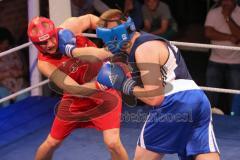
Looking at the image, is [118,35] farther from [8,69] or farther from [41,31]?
[8,69]

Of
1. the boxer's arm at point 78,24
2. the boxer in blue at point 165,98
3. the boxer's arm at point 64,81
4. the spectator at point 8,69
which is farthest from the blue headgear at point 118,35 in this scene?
the spectator at point 8,69

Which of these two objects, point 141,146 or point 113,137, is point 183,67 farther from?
point 113,137

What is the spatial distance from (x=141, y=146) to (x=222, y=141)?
47.2 inches

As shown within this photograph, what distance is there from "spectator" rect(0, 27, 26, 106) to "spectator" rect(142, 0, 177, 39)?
0.98 m

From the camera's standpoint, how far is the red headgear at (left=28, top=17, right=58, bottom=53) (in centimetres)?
328

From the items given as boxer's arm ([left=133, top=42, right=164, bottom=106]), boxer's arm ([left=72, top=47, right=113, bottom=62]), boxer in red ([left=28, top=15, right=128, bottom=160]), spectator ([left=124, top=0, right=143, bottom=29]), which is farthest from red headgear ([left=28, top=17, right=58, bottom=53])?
spectator ([left=124, top=0, right=143, bottom=29])

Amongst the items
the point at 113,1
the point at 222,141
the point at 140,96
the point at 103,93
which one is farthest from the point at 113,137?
the point at 113,1

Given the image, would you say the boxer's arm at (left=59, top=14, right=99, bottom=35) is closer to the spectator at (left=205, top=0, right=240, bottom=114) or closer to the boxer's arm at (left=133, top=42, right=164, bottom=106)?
the boxer's arm at (left=133, top=42, right=164, bottom=106)

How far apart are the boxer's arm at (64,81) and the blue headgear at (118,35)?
1.56ft

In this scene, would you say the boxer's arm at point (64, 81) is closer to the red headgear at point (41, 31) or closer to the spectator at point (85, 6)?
the red headgear at point (41, 31)

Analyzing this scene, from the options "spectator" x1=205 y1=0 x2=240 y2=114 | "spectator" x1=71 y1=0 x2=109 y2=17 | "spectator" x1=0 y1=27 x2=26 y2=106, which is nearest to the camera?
"spectator" x1=205 y1=0 x2=240 y2=114

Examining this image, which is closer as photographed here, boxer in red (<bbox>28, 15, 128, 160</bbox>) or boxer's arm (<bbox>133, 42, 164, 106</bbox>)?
boxer's arm (<bbox>133, 42, 164, 106</bbox>)

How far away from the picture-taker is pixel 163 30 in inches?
200

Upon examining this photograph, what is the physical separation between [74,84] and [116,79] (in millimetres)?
411
